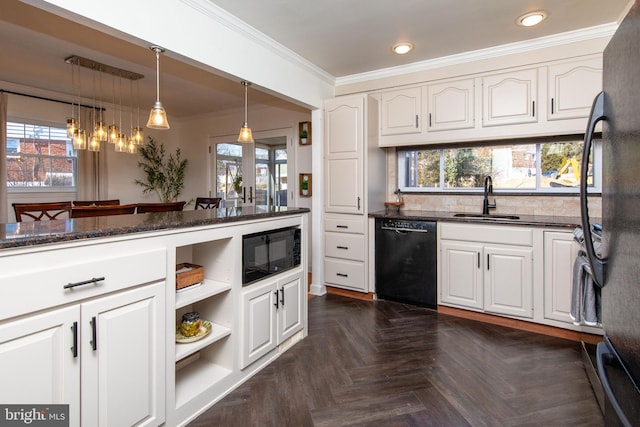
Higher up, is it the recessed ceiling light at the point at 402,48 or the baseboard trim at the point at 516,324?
the recessed ceiling light at the point at 402,48

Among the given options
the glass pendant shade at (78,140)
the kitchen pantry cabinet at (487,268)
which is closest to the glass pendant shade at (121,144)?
the glass pendant shade at (78,140)

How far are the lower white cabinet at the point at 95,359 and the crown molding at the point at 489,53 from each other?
3.17 m

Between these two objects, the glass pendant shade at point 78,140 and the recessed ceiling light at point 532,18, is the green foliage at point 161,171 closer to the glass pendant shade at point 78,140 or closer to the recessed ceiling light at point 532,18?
the glass pendant shade at point 78,140

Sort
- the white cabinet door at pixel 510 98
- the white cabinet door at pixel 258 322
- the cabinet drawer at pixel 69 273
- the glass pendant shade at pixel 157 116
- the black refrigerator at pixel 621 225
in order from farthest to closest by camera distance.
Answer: the white cabinet door at pixel 510 98
the white cabinet door at pixel 258 322
the glass pendant shade at pixel 157 116
the cabinet drawer at pixel 69 273
the black refrigerator at pixel 621 225

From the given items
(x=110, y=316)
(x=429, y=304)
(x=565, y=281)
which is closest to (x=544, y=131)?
(x=565, y=281)

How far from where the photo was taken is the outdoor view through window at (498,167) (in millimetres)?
3182

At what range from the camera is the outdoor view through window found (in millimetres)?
3182

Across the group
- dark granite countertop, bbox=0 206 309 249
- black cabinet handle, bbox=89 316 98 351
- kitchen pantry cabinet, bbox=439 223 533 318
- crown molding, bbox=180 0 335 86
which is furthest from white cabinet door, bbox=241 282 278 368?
crown molding, bbox=180 0 335 86

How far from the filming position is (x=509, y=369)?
7.33 feet

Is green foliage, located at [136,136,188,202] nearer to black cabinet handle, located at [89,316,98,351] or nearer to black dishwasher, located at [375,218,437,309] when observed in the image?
black dishwasher, located at [375,218,437,309]

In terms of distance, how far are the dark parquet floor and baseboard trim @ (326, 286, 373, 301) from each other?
26.2 inches

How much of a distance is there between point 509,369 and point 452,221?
1295 mm

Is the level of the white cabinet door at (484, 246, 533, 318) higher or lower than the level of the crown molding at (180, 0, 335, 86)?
lower

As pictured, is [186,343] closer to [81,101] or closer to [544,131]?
[544,131]
